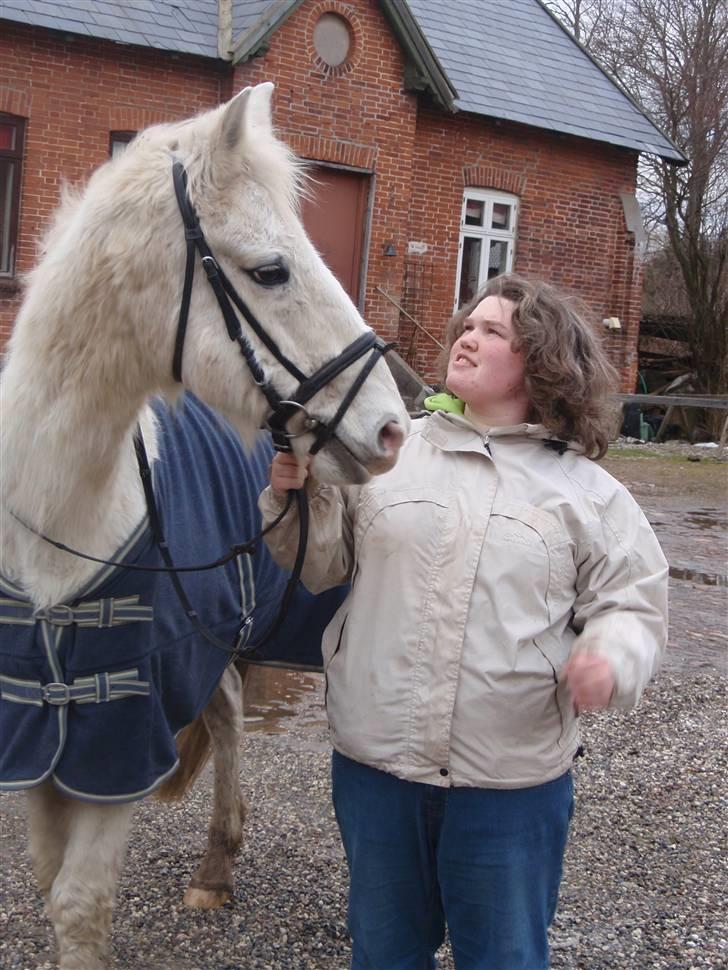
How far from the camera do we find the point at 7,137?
12.6m

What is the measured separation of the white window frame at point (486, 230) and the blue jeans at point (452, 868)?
548 inches

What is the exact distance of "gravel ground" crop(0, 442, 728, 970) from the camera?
127 inches

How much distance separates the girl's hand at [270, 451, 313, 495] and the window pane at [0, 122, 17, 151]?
11.6 meters

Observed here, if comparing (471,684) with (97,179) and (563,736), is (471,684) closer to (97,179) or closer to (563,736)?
(563,736)

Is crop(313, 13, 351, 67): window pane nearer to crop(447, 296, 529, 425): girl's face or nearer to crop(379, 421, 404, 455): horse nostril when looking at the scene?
crop(447, 296, 529, 425): girl's face

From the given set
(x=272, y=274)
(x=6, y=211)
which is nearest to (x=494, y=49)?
(x=6, y=211)

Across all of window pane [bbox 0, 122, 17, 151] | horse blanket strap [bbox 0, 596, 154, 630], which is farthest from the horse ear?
window pane [bbox 0, 122, 17, 151]

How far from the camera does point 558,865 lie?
2.42 meters

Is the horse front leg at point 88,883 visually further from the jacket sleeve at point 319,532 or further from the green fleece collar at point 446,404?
the green fleece collar at point 446,404

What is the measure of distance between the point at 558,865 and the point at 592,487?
32.6 inches

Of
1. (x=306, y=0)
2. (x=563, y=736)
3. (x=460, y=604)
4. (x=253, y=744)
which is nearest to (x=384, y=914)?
(x=563, y=736)

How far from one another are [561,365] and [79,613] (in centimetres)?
121

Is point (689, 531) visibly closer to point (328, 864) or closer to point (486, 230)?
point (328, 864)

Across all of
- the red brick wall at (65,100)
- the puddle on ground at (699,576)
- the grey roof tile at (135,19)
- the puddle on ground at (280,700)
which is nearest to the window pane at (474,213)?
the grey roof tile at (135,19)
